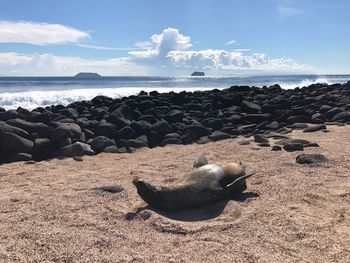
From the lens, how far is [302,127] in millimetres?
9102

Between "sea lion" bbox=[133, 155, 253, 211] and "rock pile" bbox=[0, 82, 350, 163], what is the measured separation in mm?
2429

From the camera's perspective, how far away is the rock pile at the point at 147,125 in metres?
7.61

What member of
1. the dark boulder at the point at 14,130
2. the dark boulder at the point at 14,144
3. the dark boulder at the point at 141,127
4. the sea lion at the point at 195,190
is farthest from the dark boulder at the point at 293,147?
the dark boulder at the point at 14,130

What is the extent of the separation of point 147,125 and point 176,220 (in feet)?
17.2

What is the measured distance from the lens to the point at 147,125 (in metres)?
9.12

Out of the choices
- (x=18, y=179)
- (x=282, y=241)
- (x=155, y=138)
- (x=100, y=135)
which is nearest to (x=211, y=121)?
(x=155, y=138)

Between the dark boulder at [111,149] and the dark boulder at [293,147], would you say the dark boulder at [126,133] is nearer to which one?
the dark boulder at [111,149]

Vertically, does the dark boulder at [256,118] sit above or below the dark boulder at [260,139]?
above

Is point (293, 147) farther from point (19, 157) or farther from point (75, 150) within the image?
point (19, 157)

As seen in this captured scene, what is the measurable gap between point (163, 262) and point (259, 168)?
271 centimetres

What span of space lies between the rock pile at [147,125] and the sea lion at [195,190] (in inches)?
95.6

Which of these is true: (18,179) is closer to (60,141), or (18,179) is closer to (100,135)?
(60,141)

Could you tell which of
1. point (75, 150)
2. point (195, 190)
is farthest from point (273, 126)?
point (195, 190)

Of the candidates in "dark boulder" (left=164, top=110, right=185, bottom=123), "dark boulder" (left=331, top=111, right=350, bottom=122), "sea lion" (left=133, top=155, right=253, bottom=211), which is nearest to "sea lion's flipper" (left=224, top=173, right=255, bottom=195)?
"sea lion" (left=133, top=155, right=253, bottom=211)
